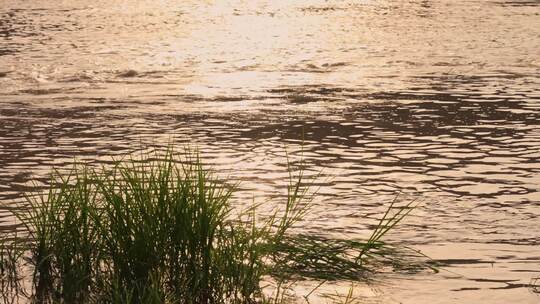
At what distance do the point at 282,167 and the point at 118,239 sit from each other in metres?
4.42

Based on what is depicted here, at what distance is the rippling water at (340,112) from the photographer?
25.2 ft

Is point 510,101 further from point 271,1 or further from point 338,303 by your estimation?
point 271,1

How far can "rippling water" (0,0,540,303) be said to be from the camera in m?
7.68

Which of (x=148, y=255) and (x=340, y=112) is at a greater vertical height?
(x=148, y=255)

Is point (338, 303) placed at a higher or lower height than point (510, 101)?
higher

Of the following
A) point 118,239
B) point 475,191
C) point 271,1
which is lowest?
point 271,1

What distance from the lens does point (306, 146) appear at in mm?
11109

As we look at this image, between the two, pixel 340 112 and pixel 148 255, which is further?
pixel 340 112

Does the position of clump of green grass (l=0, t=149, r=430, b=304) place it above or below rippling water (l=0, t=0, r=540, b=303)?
above

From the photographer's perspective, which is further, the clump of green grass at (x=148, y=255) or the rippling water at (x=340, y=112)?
the rippling water at (x=340, y=112)

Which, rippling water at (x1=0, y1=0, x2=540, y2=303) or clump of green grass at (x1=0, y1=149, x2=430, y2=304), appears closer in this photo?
clump of green grass at (x1=0, y1=149, x2=430, y2=304)

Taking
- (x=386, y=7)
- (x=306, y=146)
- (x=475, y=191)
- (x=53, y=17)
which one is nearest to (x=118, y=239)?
(x=475, y=191)

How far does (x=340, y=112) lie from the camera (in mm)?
13484

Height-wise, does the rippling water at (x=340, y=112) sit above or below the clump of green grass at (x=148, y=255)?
below
